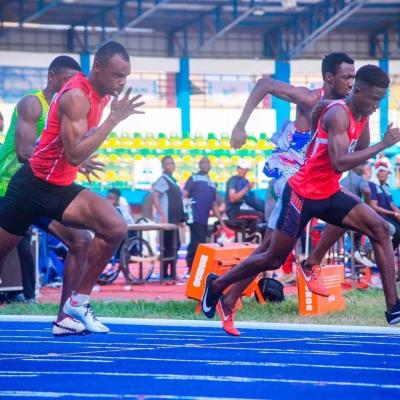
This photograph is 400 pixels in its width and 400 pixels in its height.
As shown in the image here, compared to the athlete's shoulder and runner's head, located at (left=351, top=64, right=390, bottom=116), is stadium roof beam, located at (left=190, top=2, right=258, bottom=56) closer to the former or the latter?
the athlete's shoulder

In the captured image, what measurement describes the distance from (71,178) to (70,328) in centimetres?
92

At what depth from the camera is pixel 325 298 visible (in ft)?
31.8

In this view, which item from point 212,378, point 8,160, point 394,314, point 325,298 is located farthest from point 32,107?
point 212,378

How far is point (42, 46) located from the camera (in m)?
37.1

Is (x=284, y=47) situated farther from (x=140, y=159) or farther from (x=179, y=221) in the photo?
(x=179, y=221)

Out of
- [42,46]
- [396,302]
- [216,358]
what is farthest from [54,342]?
[42,46]

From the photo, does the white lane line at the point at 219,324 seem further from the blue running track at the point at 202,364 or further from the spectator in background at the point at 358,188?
the spectator in background at the point at 358,188

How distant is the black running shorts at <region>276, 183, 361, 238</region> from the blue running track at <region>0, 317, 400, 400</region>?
2.42 ft

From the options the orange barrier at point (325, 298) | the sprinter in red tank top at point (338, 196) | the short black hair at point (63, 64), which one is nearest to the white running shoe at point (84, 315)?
the sprinter in red tank top at point (338, 196)

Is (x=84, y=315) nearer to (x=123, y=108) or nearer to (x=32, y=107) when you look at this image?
(x=123, y=108)

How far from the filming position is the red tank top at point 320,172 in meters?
7.11

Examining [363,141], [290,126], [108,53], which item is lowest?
[363,141]

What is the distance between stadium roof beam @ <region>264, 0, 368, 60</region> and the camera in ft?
113

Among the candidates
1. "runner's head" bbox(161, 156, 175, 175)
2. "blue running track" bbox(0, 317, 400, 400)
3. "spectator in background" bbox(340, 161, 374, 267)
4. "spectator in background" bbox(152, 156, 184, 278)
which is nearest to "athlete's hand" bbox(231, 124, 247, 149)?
"blue running track" bbox(0, 317, 400, 400)
